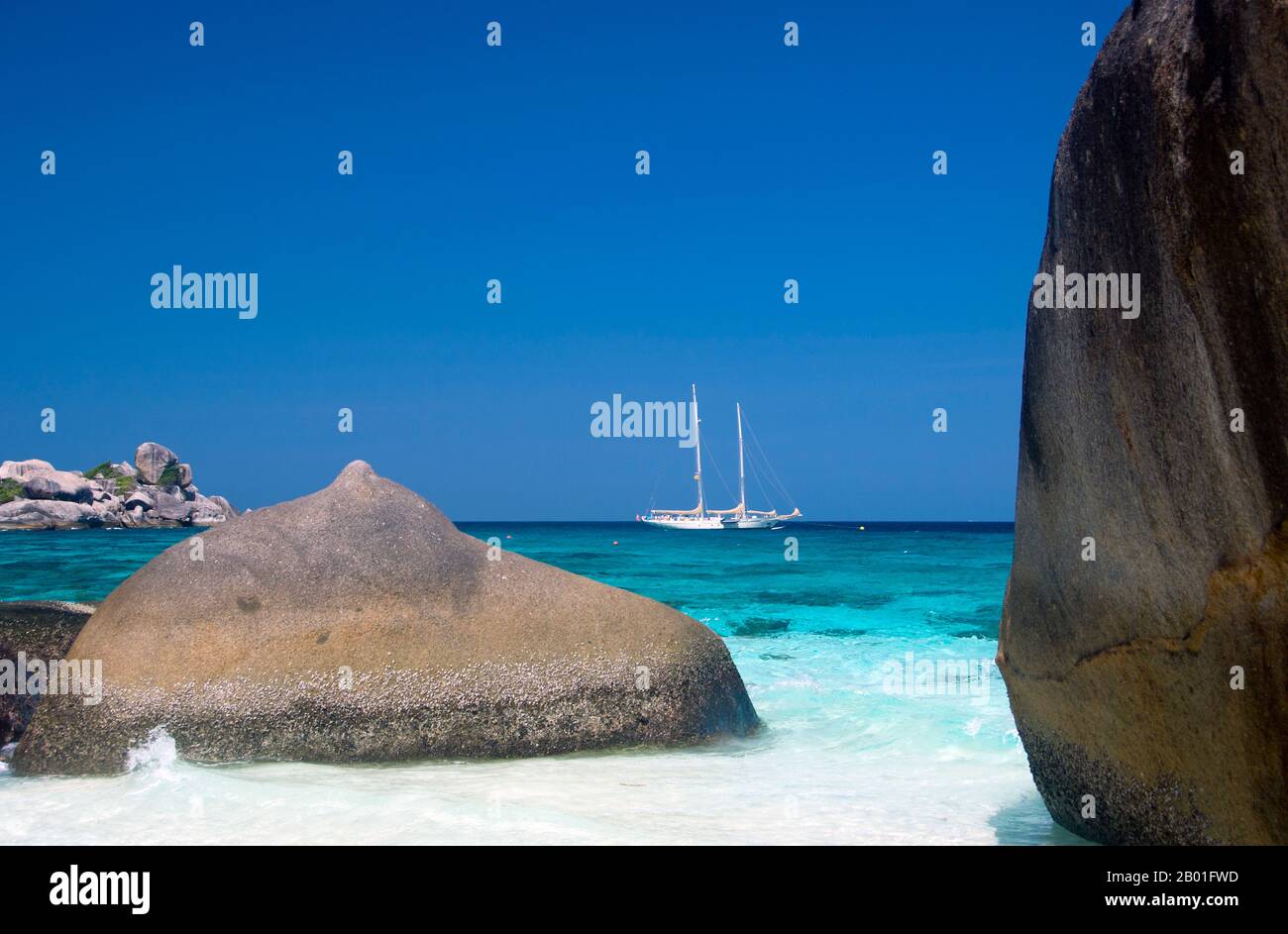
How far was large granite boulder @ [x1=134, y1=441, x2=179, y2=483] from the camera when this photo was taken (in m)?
77.1

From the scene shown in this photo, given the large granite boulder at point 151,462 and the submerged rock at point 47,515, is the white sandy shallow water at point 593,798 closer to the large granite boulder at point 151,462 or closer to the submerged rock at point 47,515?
the submerged rock at point 47,515

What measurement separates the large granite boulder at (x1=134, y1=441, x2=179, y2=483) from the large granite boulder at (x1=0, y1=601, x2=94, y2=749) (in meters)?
75.1

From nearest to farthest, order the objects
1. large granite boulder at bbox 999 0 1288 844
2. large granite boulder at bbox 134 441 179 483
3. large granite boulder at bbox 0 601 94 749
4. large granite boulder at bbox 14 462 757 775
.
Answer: large granite boulder at bbox 999 0 1288 844
large granite boulder at bbox 14 462 757 775
large granite boulder at bbox 0 601 94 749
large granite boulder at bbox 134 441 179 483

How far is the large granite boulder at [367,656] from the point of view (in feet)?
21.3

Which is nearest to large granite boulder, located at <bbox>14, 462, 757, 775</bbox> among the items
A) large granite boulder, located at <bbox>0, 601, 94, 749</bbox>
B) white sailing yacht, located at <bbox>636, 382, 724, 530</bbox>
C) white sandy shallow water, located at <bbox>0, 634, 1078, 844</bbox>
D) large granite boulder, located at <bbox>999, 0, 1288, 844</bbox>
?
white sandy shallow water, located at <bbox>0, 634, 1078, 844</bbox>

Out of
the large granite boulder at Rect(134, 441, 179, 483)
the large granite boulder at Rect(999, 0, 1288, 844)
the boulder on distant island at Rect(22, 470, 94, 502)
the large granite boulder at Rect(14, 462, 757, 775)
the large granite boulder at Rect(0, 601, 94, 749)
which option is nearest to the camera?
the large granite boulder at Rect(999, 0, 1288, 844)

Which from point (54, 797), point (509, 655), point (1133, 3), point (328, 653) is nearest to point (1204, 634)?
point (1133, 3)

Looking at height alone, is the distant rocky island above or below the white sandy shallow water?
above

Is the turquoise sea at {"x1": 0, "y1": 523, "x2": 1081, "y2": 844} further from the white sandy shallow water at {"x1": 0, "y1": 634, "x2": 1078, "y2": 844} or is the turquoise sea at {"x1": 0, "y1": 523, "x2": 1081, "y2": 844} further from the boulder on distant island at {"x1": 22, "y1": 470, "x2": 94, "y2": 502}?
the boulder on distant island at {"x1": 22, "y1": 470, "x2": 94, "y2": 502}

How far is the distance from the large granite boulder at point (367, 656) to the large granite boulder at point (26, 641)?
1.06m
